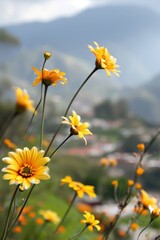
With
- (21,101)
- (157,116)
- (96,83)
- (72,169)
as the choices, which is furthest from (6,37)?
(96,83)

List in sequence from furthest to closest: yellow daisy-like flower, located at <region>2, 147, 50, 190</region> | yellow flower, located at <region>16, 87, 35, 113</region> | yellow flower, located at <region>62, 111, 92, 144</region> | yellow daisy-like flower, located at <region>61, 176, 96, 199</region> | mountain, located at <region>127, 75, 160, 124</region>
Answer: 1. mountain, located at <region>127, 75, 160, 124</region>
2. yellow daisy-like flower, located at <region>61, 176, 96, 199</region>
3. yellow flower, located at <region>16, 87, 35, 113</region>
4. yellow flower, located at <region>62, 111, 92, 144</region>
5. yellow daisy-like flower, located at <region>2, 147, 50, 190</region>

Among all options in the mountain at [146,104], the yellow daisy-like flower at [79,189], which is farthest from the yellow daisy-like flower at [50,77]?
the mountain at [146,104]

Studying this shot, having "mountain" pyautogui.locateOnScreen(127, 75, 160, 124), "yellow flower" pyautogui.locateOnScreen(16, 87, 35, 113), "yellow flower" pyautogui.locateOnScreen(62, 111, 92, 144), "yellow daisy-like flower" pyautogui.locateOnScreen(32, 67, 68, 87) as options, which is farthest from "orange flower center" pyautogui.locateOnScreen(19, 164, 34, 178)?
"mountain" pyautogui.locateOnScreen(127, 75, 160, 124)

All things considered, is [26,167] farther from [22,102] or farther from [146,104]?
[146,104]

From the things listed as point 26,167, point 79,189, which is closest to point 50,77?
point 26,167

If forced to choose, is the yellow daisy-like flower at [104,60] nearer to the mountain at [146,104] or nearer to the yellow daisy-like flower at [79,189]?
the yellow daisy-like flower at [79,189]

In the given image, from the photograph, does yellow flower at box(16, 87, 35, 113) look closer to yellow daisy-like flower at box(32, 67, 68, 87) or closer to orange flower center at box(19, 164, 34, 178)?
yellow daisy-like flower at box(32, 67, 68, 87)

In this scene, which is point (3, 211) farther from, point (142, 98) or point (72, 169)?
point (142, 98)
